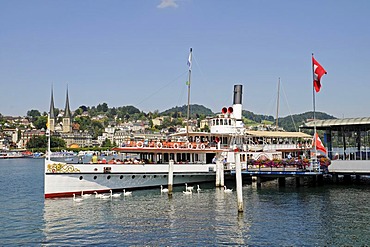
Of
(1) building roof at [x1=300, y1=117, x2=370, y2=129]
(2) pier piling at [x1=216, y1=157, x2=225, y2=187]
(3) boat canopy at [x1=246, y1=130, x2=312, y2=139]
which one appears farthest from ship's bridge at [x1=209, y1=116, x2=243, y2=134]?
(1) building roof at [x1=300, y1=117, x2=370, y2=129]

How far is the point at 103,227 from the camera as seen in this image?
82.9ft

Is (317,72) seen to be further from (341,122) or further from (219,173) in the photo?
(219,173)

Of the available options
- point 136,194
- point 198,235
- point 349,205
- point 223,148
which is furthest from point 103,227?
point 223,148

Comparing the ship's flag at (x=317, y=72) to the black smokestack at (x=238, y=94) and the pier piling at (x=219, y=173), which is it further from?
the black smokestack at (x=238, y=94)

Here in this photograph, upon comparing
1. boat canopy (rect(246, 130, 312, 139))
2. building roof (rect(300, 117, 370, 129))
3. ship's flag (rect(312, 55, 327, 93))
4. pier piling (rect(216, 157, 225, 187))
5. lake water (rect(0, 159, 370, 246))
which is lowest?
lake water (rect(0, 159, 370, 246))

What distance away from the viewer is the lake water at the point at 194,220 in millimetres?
22469

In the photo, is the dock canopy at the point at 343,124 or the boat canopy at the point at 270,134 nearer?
the dock canopy at the point at 343,124

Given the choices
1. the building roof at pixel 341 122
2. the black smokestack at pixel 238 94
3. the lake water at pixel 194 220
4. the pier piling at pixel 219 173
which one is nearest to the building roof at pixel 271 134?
the black smokestack at pixel 238 94

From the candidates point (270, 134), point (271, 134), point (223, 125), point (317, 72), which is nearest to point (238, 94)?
point (223, 125)

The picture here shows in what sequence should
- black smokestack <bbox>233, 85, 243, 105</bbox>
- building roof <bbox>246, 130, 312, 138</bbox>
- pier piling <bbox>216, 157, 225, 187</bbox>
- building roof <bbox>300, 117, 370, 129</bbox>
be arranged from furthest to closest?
black smokestack <bbox>233, 85, 243, 105</bbox>, building roof <bbox>246, 130, 312, 138</bbox>, pier piling <bbox>216, 157, 225, 187</bbox>, building roof <bbox>300, 117, 370, 129</bbox>

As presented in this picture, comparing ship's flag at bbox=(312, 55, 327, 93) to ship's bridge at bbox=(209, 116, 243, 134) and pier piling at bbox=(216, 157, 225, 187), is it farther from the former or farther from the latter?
ship's bridge at bbox=(209, 116, 243, 134)

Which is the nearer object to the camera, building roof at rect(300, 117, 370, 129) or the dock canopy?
building roof at rect(300, 117, 370, 129)

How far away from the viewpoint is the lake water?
73.7 feet

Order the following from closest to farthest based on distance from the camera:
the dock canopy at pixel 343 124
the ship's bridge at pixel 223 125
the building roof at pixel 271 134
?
the dock canopy at pixel 343 124 → the ship's bridge at pixel 223 125 → the building roof at pixel 271 134
